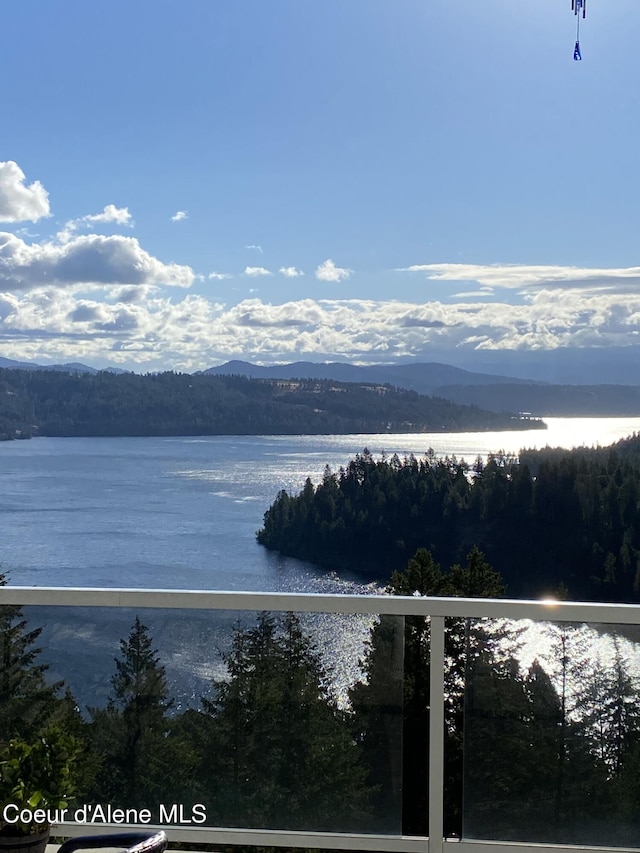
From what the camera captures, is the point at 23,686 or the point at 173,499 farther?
the point at 173,499

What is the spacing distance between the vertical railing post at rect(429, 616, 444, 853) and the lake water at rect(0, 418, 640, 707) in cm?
2019

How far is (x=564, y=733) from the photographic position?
2.42m

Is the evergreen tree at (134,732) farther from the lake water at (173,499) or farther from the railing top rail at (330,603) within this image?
the lake water at (173,499)

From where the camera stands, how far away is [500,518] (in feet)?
88.0

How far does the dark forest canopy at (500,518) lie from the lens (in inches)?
1026

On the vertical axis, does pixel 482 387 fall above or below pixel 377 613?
above

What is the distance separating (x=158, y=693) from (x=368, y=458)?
80.3 feet

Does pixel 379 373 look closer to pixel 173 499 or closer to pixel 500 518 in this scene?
pixel 500 518

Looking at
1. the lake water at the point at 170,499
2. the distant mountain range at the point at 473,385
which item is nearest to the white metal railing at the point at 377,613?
the distant mountain range at the point at 473,385

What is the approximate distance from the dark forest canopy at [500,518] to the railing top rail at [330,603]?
77.3 ft

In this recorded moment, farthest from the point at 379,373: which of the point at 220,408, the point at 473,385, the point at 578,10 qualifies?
the point at 578,10

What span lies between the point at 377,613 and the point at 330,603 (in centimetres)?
13

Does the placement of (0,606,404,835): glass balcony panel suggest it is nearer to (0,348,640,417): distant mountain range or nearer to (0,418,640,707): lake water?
(0,348,640,417): distant mountain range

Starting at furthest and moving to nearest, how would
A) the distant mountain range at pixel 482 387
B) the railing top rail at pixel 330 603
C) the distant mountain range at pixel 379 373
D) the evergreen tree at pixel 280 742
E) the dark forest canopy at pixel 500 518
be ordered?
the dark forest canopy at pixel 500 518
the distant mountain range at pixel 379 373
the distant mountain range at pixel 482 387
the evergreen tree at pixel 280 742
the railing top rail at pixel 330 603
